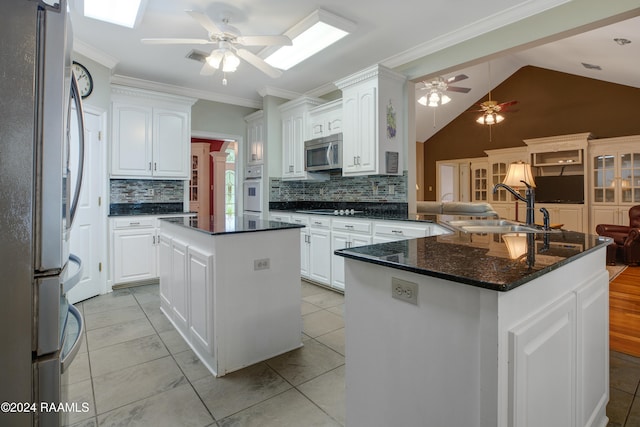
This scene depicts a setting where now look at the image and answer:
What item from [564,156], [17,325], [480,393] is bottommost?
[480,393]

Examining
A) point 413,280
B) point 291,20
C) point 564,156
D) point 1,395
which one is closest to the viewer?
point 1,395

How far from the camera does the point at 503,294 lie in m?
0.88

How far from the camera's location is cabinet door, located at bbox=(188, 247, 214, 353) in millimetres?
2127

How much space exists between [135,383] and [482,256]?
2.05m

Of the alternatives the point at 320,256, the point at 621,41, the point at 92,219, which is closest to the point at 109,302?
the point at 92,219

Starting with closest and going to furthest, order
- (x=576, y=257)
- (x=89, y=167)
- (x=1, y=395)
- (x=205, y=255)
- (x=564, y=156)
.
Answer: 1. (x=1, y=395)
2. (x=576, y=257)
3. (x=205, y=255)
4. (x=89, y=167)
5. (x=564, y=156)

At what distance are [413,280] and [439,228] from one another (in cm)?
191

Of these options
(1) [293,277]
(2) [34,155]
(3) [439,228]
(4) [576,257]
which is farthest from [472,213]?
(2) [34,155]

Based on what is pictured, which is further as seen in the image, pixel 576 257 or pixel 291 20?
pixel 291 20

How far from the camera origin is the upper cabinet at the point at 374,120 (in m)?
3.75

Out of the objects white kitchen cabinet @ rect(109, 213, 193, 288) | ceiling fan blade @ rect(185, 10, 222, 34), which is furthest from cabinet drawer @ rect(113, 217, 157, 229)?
ceiling fan blade @ rect(185, 10, 222, 34)

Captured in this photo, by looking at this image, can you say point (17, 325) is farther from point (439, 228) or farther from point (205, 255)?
point (439, 228)

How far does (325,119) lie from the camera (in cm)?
457

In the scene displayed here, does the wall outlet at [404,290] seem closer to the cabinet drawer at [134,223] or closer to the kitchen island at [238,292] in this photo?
the kitchen island at [238,292]
